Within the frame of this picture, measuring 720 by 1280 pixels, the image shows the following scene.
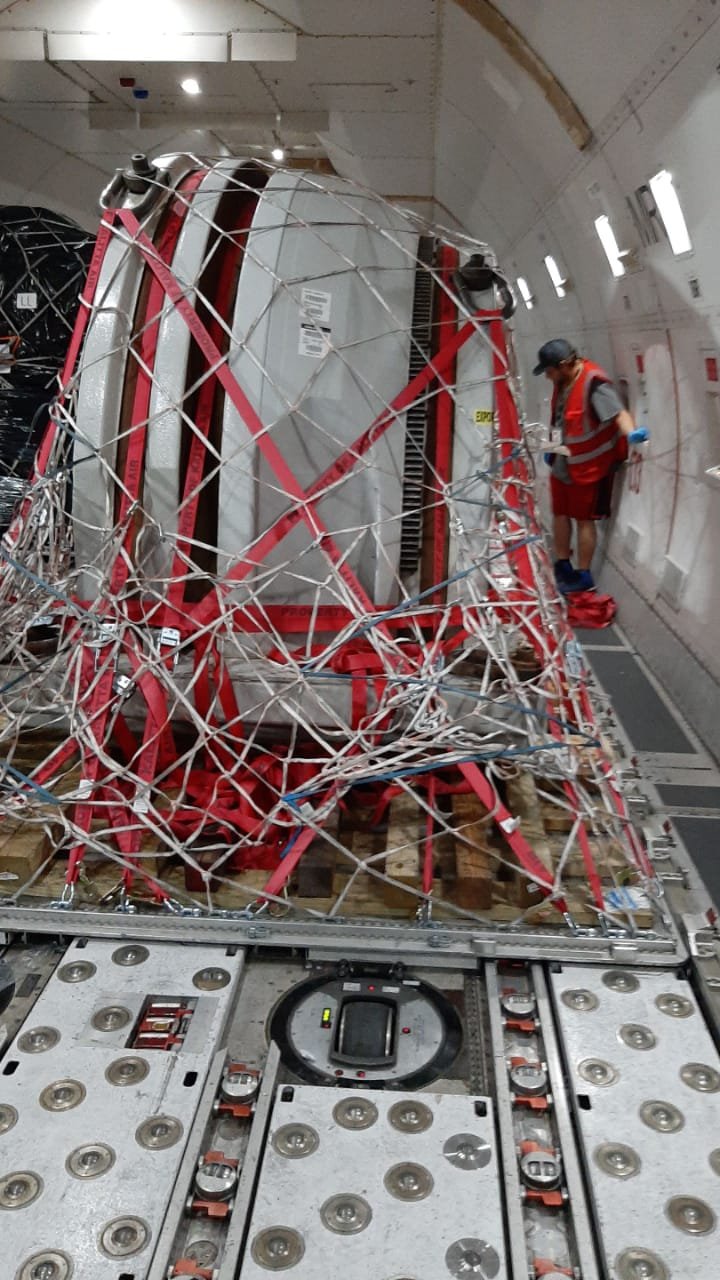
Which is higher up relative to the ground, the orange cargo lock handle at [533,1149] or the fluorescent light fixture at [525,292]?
the fluorescent light fixture at [525,292]

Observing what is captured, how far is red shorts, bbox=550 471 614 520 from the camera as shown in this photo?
6.32m

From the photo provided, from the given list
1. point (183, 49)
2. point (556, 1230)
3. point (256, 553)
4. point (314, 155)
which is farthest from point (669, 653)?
point (314, 155)

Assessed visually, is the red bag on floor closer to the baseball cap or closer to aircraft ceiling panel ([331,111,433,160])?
the baseball cap

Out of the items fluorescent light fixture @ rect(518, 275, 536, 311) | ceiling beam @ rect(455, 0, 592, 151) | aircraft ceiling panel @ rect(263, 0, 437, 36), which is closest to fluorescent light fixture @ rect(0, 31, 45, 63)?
aircraft ceiling panel @ rect(263, 0, 437, 36)

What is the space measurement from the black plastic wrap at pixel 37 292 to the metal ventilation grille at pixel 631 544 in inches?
138

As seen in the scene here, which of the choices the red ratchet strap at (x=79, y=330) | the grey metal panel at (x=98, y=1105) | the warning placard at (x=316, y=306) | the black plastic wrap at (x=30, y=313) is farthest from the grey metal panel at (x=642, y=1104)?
the black plastic wrap at (x=30, y=313)

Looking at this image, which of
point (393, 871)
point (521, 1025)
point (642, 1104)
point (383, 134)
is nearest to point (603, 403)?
point (383, 134)

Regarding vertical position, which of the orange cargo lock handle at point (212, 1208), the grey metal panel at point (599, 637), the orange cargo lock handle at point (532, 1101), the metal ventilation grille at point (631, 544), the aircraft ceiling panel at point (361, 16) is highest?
the aircraft ceiling panel at point (361, 16)

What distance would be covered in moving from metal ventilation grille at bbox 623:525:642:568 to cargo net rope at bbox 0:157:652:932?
2.71 meters

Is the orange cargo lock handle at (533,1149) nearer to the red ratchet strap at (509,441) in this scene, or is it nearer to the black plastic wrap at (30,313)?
the red ratchet strap at (509,441)

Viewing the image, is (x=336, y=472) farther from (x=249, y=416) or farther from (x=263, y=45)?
(x=263, y=45)

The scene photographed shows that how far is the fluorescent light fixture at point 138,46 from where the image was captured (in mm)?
5383

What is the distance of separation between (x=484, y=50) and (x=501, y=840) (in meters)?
4.68

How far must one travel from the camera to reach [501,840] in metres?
2.98
